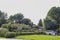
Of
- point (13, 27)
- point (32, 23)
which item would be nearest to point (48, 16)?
point (32, 23)

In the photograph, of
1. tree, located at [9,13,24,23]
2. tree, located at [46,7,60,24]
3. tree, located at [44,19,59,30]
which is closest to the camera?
tree, located at [44,19,59,30]

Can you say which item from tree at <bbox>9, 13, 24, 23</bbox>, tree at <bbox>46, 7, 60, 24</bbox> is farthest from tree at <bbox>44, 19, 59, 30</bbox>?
tree at <bbox>9, 13, 24, 23</bbox>

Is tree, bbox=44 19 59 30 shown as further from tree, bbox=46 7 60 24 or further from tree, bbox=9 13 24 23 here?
A: tree, bbox=9 13 24 23

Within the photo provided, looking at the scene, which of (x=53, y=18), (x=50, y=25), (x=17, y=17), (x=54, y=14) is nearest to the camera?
(x=50, y=25)

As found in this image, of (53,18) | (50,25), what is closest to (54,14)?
(53,18)

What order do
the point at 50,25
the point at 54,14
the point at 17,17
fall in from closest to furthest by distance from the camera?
the point at 50,25 < the point at 54,14 < the point at 17,17

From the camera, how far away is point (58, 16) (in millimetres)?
34219

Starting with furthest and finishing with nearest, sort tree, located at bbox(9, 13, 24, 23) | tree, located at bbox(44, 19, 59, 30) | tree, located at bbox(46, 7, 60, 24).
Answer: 1. tree, located at bbox(9, 13, 24, 23)
2. tree, located at bbox(46, 7, 60, 24)
3. tree, located at bbox(44, 19, 59, 30)

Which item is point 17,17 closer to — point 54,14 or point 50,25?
point 54,14

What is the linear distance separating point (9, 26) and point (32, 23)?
792 cm

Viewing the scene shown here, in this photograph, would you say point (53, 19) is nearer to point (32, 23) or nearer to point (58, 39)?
point (32, 23)

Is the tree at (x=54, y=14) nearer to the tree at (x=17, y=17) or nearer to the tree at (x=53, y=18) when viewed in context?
the tree at (x=53, y=18)

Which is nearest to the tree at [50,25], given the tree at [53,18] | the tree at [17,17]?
the tree at [53,18]

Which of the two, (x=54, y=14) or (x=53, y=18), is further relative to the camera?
(x=54, y=14)
